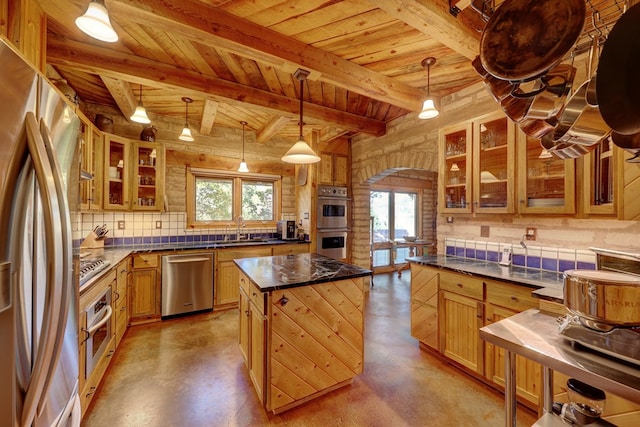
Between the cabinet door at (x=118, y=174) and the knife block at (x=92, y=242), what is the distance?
0.42 m

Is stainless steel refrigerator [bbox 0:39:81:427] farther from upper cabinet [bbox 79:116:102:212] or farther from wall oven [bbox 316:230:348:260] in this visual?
wall oven [bbox 316:230:348:260]

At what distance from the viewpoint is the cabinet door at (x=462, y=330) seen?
2080 millimetres

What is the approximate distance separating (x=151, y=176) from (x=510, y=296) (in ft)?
13.8

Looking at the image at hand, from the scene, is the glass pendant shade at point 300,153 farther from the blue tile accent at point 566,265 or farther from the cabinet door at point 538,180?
the blue tile accent at point 566,265

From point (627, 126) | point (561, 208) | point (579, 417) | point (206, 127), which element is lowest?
point (579, 417)

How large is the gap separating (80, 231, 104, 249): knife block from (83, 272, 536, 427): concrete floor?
1.17m

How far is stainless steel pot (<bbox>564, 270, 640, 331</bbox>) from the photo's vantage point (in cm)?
81

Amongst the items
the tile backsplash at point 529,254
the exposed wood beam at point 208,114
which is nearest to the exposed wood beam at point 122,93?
the exposed wood beam at point 208,114

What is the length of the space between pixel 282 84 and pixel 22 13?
1990 millimetres

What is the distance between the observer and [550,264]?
7.12ft

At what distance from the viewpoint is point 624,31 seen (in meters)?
0.83

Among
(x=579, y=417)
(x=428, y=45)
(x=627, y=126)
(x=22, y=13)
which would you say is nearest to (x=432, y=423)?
(x=579, y=417)

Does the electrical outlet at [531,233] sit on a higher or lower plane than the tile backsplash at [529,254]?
higher

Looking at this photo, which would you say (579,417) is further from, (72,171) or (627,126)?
(72,171)
